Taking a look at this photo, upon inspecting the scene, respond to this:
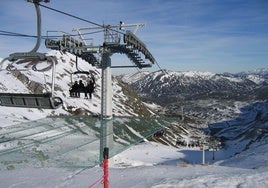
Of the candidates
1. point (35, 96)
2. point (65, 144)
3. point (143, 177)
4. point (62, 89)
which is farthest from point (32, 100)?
point (62, 89)

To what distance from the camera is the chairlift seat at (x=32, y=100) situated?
9.38 metres

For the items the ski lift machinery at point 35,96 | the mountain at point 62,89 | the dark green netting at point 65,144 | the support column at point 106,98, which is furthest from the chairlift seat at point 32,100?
the support column at point 106,98

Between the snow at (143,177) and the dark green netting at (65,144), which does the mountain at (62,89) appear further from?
the snow at (143,177)

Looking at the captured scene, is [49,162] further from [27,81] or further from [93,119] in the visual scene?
[27,81]

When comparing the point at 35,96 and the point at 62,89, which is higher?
the point at 35,96

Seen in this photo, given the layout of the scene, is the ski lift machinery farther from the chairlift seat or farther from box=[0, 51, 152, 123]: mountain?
box=[0, 51, 152, 123]: mountain

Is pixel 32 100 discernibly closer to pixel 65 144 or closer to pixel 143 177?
pixel 143 177

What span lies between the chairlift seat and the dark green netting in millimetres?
8281

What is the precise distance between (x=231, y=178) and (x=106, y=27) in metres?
13.1

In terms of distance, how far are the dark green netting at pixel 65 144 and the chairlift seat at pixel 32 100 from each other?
8.28 m

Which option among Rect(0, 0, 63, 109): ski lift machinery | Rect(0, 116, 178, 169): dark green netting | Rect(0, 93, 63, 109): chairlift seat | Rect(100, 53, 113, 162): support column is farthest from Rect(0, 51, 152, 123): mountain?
Rect(0, 0, 63, 109): ski lift machinery

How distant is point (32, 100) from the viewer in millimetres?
9555

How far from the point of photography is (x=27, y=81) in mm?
93938

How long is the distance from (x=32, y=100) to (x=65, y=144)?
14.0m
